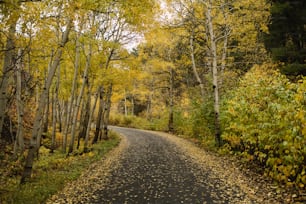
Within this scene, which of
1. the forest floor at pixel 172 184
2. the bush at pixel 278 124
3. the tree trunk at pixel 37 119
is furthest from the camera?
the tree trunk at pixel 37 119

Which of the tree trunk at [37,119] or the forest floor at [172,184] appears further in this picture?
the tree trunk at [37,119]

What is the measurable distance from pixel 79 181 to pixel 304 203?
17.7 feet

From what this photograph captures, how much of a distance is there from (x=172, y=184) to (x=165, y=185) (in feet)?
0.61

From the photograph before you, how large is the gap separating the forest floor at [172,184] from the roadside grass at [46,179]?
247 millimetres

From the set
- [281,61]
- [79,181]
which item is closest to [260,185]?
[79,181]

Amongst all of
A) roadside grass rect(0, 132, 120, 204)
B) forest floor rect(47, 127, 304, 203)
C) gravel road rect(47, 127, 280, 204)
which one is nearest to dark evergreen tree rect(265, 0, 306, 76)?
forest floor rect(47, 127, 304, 203)

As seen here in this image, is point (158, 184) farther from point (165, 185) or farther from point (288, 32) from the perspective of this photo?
point (288, 32)

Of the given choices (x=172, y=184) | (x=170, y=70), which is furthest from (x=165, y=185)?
(x=170, y=70)

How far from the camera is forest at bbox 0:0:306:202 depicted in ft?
18.4

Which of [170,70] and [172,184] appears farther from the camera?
[170,70]

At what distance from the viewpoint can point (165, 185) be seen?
6262 millimetres

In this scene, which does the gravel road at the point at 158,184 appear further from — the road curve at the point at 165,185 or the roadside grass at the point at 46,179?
the roadside grass at the point at 46,179

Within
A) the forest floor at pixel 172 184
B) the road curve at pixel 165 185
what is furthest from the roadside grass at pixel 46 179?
the road curve at pixel 165 185

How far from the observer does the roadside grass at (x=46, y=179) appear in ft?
17.3
